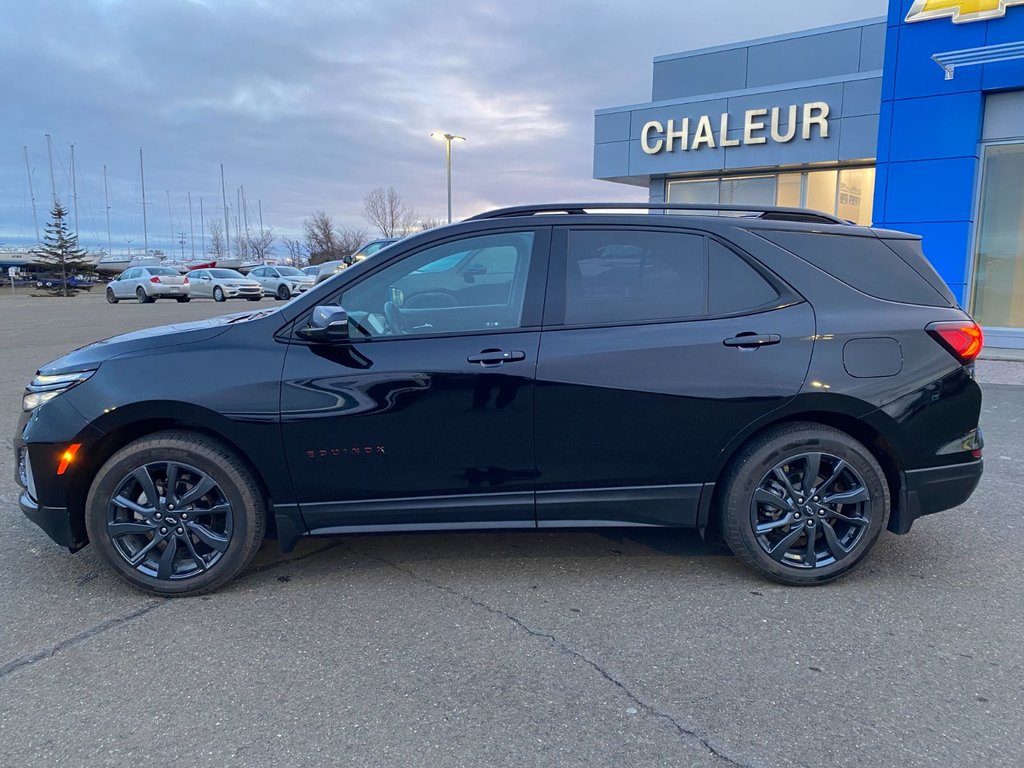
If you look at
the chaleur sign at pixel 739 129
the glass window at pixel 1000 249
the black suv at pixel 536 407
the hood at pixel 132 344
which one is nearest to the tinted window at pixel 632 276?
the black suv at pixel 536 407

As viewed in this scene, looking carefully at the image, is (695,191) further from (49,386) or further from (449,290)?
(49,386)

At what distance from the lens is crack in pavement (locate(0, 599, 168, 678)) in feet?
9.87

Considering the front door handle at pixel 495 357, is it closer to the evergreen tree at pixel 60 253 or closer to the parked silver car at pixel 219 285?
the parked silver car at pixel 219 285

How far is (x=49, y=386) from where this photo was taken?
3.60m

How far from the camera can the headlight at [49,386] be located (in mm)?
3549

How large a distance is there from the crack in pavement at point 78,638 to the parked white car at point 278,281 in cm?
3124

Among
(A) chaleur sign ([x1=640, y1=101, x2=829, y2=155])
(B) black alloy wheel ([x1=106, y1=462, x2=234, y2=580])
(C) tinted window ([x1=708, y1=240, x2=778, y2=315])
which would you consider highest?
(A) chaleur sign ([x1=640, y1=101, x2=829, y2=155])

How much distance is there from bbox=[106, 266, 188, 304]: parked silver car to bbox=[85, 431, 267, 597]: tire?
29862mm

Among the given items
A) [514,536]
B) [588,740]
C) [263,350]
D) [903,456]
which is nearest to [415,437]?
[263,350]

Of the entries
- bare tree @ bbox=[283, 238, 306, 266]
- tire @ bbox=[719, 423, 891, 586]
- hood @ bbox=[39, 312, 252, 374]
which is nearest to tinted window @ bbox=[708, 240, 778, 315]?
tire @ bbox=[719, 423, 891, 586]

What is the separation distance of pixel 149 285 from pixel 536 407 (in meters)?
30.8

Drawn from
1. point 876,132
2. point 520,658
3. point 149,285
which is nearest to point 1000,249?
point 876,132

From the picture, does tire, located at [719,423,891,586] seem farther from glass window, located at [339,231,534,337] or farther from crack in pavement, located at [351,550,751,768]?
glass window, located at [339,231,534,337]

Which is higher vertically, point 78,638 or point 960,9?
point 960,9
